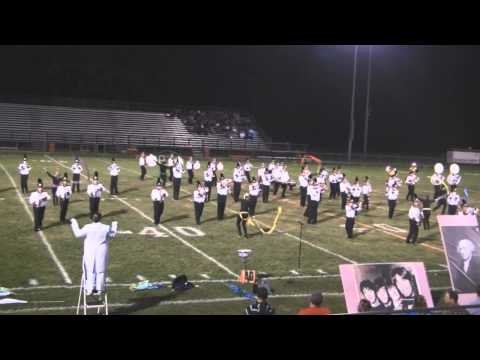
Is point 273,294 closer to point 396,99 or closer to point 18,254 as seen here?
point 18,254

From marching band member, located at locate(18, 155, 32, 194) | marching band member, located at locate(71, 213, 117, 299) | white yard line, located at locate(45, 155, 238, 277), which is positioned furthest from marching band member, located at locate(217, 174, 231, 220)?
marching band member, located at locate(71, 213, 117, 299)

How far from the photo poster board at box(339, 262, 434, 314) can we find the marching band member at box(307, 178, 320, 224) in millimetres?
11346

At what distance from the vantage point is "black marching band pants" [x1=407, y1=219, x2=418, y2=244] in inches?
710

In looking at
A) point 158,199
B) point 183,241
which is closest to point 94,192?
point 158,199

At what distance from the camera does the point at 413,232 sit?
719 inches

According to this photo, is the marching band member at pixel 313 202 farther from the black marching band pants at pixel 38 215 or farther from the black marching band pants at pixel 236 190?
the black marching band pants at pixel 38 215

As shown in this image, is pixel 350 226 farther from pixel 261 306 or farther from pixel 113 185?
pixel 261 306

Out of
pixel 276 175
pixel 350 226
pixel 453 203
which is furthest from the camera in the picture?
pixel 276 175

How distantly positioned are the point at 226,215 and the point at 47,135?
2540 centimetres

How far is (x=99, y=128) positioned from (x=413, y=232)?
3191 centimetres

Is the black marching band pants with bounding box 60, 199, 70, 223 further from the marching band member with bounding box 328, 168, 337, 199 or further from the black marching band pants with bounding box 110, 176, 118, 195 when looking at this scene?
the marching band member with bounding box 328, 168, 337, 199

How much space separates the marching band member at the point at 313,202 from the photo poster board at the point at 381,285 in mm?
11346

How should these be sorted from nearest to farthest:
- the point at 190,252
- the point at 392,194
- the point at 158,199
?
the point at 190,252 → the point at 158,199 → the point at 392,194

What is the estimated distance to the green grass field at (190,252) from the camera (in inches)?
466
